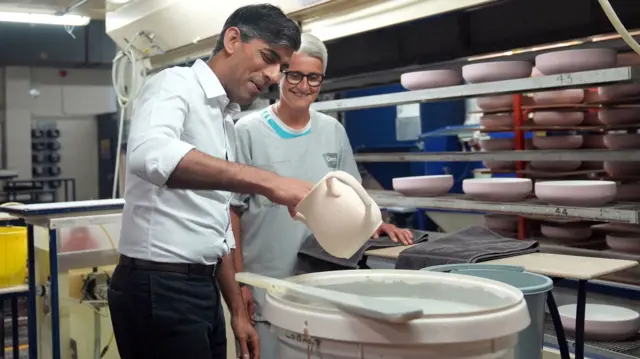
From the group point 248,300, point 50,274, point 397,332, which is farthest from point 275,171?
point 50,274

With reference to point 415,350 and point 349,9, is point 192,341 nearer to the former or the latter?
point 415,350

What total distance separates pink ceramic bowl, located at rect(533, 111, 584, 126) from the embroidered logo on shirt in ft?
5.91

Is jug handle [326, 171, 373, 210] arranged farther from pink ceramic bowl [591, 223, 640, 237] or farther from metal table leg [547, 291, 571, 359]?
pink ceramic bowl [591, 223, 640, 237]

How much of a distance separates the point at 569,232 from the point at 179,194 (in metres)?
2.05

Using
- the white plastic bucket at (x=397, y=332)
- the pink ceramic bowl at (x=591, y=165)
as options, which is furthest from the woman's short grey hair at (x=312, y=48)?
the pink ceramic bowl at (x=591, y=165)

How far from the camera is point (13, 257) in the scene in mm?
3363

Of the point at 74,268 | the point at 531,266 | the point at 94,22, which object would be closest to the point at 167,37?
the point at 74,268

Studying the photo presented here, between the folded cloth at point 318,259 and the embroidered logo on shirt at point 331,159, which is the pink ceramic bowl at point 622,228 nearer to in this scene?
the folded cloth at point 318,259

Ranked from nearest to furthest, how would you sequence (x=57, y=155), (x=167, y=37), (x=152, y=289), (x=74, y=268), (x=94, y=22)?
(x=152, y=289)
(x=74, y=268)
(x=167, y=37)
(x=94, y=22)
(x=57, y=155)

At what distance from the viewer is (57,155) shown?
406 inches

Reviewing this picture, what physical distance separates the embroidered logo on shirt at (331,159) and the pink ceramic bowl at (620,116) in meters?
1.51

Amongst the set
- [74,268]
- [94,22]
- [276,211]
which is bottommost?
[74,268]

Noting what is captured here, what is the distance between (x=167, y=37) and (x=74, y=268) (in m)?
1.81

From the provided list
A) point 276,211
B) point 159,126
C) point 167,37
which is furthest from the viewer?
point 167,37
